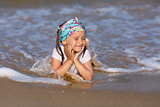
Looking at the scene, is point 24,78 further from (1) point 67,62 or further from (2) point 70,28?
(2) point 70,28

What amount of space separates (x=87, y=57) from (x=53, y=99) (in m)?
1.44

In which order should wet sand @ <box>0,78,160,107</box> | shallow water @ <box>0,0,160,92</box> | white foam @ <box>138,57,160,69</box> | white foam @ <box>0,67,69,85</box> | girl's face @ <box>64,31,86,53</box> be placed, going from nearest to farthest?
wet sand @ <box>0,78,160,107</box>, white foam @ <box>0,67,69,85</box>, girl's face @ <box>64,31,86,53</box>, shallow water @ <box>0,0,160,92</box>, white foam @ <box>138,57,160,69</box>

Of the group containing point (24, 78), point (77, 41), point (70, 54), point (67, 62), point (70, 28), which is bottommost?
point (24, 78)

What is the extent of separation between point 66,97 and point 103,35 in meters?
4.17

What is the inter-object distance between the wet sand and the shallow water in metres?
0.33

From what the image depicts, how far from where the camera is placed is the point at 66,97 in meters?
3.26

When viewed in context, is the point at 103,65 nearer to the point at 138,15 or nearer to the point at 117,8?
the point at 138,15

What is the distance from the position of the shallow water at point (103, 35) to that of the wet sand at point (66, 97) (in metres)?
0.33

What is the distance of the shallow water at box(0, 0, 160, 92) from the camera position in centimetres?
458

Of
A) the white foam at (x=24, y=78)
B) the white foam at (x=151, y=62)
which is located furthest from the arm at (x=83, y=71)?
the white foam at (x=151, y=62)

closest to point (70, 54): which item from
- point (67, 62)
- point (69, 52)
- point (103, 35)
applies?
point (69, 52)

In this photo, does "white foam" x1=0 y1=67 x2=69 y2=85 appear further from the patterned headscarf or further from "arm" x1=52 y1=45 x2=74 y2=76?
the patterned headscarf

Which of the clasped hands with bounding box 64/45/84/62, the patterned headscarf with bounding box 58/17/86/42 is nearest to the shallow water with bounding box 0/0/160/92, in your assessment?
the clasped hands with bounding box 64/45/84/62

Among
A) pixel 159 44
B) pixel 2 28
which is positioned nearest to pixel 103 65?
pixel 159 44
